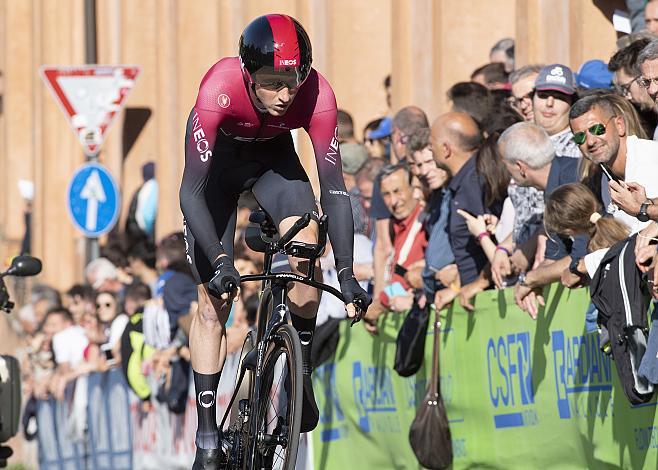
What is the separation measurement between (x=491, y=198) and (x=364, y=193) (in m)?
2.96

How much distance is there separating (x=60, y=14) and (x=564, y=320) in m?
22.8

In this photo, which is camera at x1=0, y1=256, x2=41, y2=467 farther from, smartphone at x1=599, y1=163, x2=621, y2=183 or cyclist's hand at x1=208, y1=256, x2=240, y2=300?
smartphone at x1=599, y1=163, x2=621, y2=183

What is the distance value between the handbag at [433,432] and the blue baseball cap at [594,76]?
2.03 meters

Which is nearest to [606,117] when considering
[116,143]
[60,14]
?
[116,143]

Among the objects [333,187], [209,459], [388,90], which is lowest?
[209,459]

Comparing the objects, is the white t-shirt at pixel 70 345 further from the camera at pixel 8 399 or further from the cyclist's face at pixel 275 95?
the cyclist's face at pixel 275 95

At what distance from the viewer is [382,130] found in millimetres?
16859

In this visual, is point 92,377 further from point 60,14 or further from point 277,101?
point 60,14

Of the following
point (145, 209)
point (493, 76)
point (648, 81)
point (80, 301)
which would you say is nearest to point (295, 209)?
point (648, 81)

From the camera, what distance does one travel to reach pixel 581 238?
1118cm

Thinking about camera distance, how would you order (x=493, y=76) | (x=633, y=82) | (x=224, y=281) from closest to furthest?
(x=224, y=281)
(x=633, y=82)
(x=493, y=76)

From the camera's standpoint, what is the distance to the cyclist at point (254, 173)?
9.55m

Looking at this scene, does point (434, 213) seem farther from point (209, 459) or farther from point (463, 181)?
point (209, 459)

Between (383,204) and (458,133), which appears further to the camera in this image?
(383,204)
